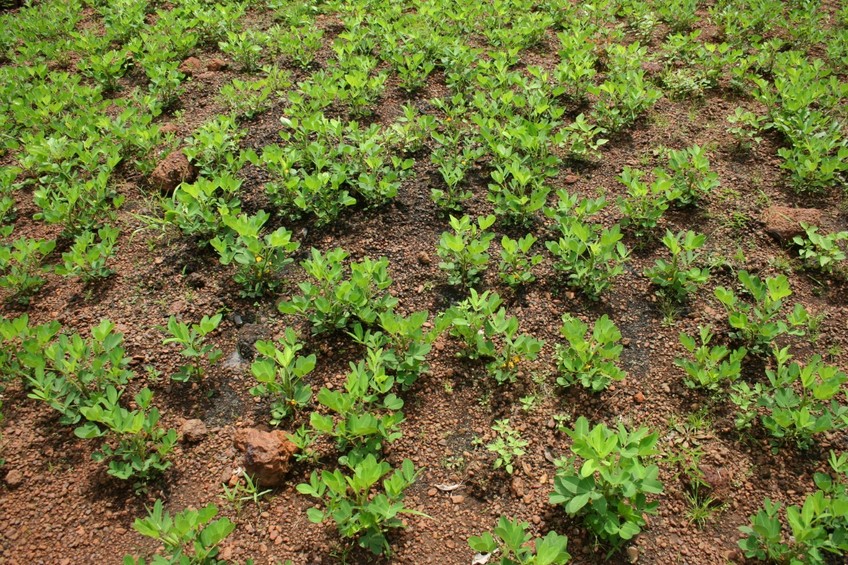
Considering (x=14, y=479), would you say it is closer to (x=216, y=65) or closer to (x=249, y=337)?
(x=249, y=337)

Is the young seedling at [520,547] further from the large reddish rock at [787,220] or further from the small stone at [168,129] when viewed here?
the small stone at [168,129]

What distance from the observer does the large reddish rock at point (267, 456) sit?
111 inches

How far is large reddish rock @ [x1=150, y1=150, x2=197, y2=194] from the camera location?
15.0 ft

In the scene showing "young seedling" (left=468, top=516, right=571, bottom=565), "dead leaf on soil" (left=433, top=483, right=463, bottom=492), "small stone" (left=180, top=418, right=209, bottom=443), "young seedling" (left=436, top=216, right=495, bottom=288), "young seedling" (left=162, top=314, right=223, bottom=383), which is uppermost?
"young seedling" (left=436, top=216, right=495, bottom=288)

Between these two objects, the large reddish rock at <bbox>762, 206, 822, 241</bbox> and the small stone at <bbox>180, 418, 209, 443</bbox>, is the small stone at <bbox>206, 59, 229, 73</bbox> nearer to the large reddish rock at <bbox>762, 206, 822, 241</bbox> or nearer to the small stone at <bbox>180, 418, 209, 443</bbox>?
the small stone at <bbox>180, 418, 209, 443</bbox>

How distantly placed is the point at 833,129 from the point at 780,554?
12.3 ft

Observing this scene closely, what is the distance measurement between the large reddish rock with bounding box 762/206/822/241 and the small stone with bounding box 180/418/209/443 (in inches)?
157

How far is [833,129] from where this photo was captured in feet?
15.1

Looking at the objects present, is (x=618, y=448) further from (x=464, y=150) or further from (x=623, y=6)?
(x=623, y=6)

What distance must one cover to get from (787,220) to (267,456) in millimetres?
3824

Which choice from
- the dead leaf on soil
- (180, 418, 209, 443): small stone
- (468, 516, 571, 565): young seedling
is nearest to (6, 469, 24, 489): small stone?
(180, 418, 209, 443): small stone

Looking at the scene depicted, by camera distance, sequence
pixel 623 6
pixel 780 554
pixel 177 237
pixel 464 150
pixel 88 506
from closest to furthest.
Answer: pixel 780 554 → pixel 88 506 → pixel 177 237 → pixel 464 150 → pixel 623 6

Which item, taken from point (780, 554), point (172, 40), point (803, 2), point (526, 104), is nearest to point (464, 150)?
point (526, 104)

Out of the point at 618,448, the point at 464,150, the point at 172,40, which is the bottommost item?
the point at 618,448
